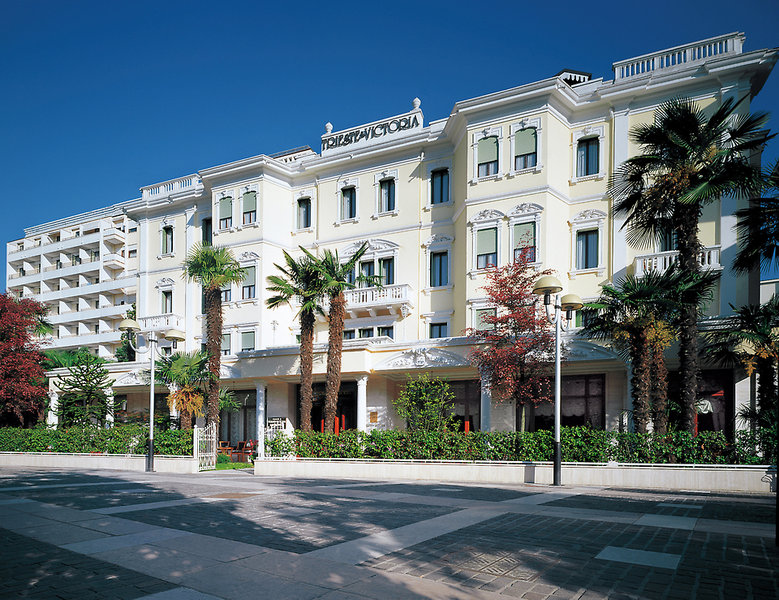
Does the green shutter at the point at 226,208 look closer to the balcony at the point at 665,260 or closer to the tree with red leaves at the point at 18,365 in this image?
the tree with red leaves at the point at 18,365

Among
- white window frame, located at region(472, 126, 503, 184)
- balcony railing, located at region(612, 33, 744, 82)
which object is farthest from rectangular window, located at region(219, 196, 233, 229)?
balcony railing, located at region(612, 33, 744, 82)

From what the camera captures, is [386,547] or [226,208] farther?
[226,208]

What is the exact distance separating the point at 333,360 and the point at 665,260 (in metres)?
13.5

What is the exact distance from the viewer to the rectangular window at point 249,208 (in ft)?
103

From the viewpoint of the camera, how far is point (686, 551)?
25.1ft

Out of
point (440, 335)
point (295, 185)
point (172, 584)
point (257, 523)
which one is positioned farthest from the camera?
point (295, 185)

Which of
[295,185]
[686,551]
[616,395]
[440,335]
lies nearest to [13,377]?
[295,185]

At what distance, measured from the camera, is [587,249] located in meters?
25.3

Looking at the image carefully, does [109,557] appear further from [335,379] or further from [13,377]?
[13,377]

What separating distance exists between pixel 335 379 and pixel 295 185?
14.0m

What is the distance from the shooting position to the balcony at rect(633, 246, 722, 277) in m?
22.4

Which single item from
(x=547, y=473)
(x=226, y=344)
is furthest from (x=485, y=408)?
(x=226, y=344)

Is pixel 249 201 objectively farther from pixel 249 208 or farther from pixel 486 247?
pixel 486 247

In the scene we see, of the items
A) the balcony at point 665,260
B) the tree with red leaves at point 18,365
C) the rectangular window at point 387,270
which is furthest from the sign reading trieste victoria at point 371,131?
the tree with red leaves at point 18,365
